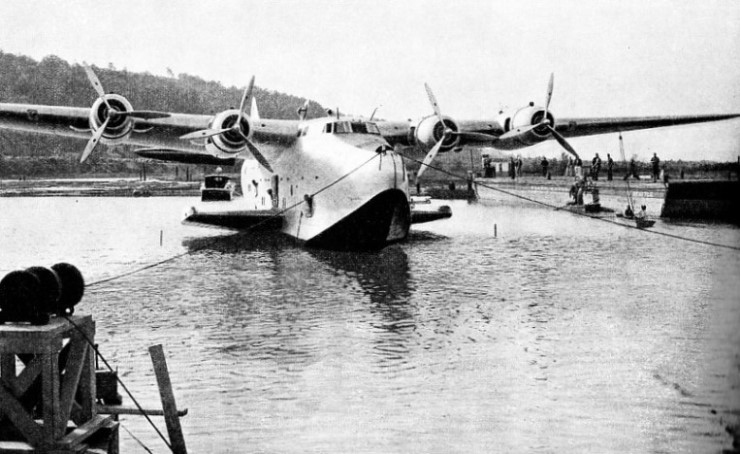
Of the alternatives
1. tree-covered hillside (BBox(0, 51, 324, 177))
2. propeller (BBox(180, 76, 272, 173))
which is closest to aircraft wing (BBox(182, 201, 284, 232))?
propeller (BBox(180, 76, 272, 173))

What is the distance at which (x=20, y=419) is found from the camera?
15.2 ft

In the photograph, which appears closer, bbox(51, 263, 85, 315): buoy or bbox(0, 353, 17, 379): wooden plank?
bbox(0, 353, 17, 379): wooden plank

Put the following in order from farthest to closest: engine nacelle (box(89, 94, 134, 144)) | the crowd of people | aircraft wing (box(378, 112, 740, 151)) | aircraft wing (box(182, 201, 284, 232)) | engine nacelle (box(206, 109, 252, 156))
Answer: the crowd of people < aircraft wing (box(378, 112, 740, 151)) < aircraft wing (box(182, 201, 284, 232)) < engine nacelle (box(206, 109, 252, 156)) < engine nacelle (box(89, 94, 134, 144))

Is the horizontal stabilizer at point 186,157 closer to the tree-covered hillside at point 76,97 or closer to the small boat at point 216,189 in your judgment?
the small boat at point 216,189

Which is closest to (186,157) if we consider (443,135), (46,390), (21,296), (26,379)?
(443,135)

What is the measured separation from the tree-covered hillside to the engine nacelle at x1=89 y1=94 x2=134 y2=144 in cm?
2767

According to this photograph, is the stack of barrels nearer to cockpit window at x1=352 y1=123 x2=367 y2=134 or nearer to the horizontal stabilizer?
cockpit window at x1=352 y1=123 x2=367 y2=134

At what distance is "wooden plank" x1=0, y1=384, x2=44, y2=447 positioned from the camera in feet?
15.1

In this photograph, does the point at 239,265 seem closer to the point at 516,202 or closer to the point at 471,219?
the point at 471,219

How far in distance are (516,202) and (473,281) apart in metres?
28.4

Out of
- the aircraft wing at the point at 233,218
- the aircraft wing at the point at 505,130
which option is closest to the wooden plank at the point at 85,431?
the aircraft wing at the point at 233,218

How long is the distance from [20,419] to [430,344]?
5.40 meters

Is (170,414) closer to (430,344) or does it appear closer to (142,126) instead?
(430,344)

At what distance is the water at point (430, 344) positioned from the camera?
18.5ft
